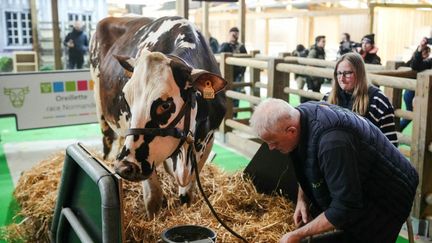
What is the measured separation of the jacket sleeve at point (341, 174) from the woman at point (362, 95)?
1.32 meters

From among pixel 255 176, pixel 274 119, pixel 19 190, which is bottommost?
pixel 19 190

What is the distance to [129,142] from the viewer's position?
261 centimetres

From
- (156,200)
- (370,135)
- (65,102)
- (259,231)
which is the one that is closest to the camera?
(370,135)

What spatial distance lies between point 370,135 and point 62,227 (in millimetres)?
1605

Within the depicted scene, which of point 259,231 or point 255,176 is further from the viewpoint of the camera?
point 255,176

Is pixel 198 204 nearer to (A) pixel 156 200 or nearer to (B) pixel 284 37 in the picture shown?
(A) pixel 156 200

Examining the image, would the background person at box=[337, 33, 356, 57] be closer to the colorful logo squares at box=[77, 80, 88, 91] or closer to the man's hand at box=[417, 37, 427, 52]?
the man's hand at box=[417, 37, 427, 52]

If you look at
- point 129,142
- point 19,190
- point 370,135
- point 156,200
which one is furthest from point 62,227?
point 19,190

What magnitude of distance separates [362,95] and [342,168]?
1455 millimetres

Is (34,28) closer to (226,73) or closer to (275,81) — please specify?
(226,73)

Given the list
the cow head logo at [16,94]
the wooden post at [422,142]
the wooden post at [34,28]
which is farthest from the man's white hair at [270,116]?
the wooden post at [34,28]

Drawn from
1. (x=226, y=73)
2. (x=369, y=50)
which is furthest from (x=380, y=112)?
(x=226, y=73)

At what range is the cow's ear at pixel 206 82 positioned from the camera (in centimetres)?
281

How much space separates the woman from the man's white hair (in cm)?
137
